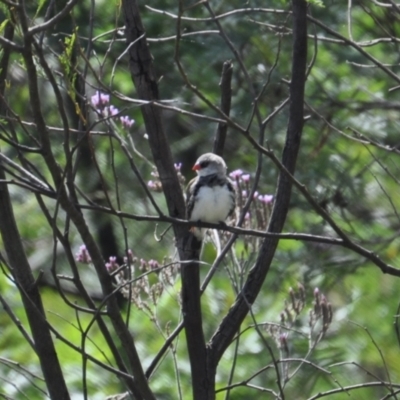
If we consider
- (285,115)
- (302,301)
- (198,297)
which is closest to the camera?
(198,297)

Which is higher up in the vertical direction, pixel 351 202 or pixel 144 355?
pixel 351 202

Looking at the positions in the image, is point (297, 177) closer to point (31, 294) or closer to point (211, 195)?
point (211, 195)

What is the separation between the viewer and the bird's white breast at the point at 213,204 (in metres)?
4.56

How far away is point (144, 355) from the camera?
6.16 meters

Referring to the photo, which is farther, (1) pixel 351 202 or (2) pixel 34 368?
(1) pixel 351 202

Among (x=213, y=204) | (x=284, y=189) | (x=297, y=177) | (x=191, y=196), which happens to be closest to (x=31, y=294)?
(x=284, y=189)

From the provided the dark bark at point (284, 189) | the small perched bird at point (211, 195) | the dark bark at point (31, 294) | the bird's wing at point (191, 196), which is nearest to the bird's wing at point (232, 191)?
the small perched bird at point (211, 195)

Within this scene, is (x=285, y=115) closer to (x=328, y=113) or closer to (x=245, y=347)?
(x=328, y=113)

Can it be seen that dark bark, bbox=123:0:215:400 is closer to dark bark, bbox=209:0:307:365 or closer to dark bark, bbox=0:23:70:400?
dark bark, bbox=209:0:307:365

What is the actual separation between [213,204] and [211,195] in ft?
0.16

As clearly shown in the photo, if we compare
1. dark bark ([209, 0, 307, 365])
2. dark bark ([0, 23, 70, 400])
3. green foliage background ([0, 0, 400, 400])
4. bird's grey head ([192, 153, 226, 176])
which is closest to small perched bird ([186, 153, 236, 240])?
bird's grey head ([192, 153, 226, 176])

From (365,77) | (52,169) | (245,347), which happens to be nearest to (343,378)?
(245,347)

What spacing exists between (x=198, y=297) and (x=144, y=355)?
2.80m

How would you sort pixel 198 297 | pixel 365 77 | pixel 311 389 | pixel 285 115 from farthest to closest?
pixel 365 77 → pixel 285 115 → pixel 311 389 → pixel 198 297
